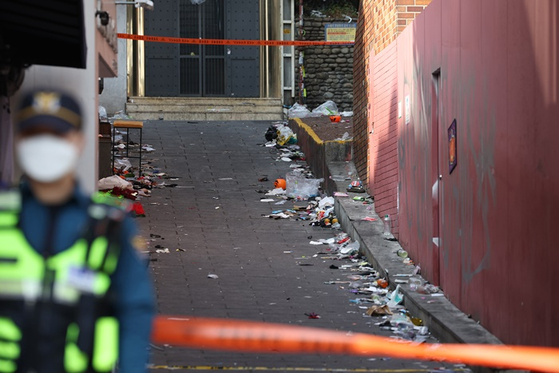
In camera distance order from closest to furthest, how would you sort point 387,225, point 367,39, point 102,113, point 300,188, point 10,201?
point 10,201 < point 387,225 < point 367,39 < point 300,188 < point 102,113

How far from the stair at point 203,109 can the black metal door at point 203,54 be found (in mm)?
714

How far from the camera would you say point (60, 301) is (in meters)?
3.24

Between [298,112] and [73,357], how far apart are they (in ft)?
72.7

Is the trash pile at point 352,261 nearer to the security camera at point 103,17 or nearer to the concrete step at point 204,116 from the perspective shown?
the security camera at point 103,17

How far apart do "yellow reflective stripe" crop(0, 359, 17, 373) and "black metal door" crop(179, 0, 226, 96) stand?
24262mm

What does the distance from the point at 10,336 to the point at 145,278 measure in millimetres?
462

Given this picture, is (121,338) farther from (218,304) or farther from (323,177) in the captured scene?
(323,177)

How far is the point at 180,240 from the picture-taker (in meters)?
14.3

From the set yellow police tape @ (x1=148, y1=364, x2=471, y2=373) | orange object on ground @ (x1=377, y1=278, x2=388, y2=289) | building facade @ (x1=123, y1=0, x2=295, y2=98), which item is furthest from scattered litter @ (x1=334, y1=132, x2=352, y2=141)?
yellow police tape @ (x1=148, y1=364, x2=471, y2=373)

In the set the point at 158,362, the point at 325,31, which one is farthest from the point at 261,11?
the point at 158,362

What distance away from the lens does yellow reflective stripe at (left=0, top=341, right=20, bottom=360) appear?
3.22 metres

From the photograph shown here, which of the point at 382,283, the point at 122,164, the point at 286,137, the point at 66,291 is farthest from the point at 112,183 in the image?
the point at 66,291

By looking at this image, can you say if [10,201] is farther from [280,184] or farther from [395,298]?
[280,184]

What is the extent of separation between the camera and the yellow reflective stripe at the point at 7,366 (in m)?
3.22
